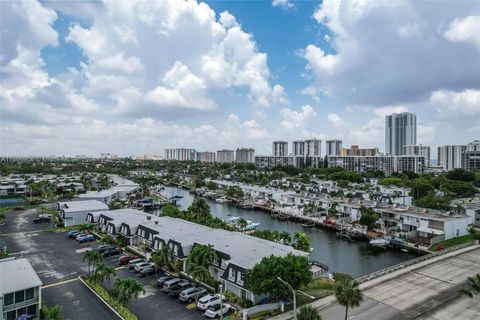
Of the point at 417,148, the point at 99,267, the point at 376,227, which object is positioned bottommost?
the point at 376,227

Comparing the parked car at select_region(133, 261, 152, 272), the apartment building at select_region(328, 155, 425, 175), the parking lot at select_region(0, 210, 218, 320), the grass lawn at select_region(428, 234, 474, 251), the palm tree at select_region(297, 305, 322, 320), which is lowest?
the grass lawn at select_region(428, 234, 474, 251)

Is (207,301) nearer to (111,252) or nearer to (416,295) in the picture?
(416,295)

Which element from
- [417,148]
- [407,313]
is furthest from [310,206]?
[417,148]

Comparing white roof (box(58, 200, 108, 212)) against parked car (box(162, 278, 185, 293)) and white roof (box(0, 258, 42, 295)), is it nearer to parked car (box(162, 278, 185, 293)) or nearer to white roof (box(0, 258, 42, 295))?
white roof (box(0, 258, 42, 295))

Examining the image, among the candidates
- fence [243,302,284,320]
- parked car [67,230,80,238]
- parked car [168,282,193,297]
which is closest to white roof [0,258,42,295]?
parked car [168,282,193,297]

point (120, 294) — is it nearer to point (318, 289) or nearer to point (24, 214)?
point (318, 289)

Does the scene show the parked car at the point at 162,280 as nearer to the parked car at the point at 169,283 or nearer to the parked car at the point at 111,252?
the parked car at the point at 169,283
